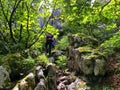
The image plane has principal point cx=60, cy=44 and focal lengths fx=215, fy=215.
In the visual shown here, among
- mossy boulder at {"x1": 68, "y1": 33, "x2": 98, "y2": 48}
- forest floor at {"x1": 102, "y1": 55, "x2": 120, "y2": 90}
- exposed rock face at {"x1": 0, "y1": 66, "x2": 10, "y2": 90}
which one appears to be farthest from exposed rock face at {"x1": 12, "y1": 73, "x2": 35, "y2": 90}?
mossy boulder at {"x1": 68, "y1": 33, "x2": 98, "y2": 48}

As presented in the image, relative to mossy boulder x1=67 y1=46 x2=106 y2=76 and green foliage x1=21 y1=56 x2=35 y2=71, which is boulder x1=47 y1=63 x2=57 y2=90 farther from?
mossy boulder x1=67 y1=46 x2=106 y2=76

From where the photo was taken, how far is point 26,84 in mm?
8227

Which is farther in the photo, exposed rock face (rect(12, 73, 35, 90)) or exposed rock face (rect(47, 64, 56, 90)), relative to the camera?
exposed rock face (rect(47, 64, 56, 90))

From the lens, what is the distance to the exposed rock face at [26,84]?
802cm

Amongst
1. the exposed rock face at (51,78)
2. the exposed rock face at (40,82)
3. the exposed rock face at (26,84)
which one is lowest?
the exposed rock face at (51,78)

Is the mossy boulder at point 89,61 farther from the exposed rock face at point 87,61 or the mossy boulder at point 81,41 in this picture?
the mossy boulder at point 81,41

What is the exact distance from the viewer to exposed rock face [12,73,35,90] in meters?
8.02

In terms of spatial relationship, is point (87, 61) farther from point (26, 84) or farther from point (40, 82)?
point (26, 84)

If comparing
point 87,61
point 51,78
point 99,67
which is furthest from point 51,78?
point 99,67

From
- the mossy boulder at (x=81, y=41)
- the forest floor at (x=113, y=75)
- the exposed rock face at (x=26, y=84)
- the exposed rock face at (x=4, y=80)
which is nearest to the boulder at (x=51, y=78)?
the exposed rock face at (x=26, y=84)

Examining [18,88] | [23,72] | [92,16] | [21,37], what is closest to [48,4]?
[21,37]

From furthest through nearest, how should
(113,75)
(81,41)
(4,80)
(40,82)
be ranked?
(81,41) < (113,75) < (40,82) < (4,80)

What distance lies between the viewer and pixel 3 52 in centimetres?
1266

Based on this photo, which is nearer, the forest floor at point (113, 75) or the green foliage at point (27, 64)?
the green foliage at point (27, 64)
